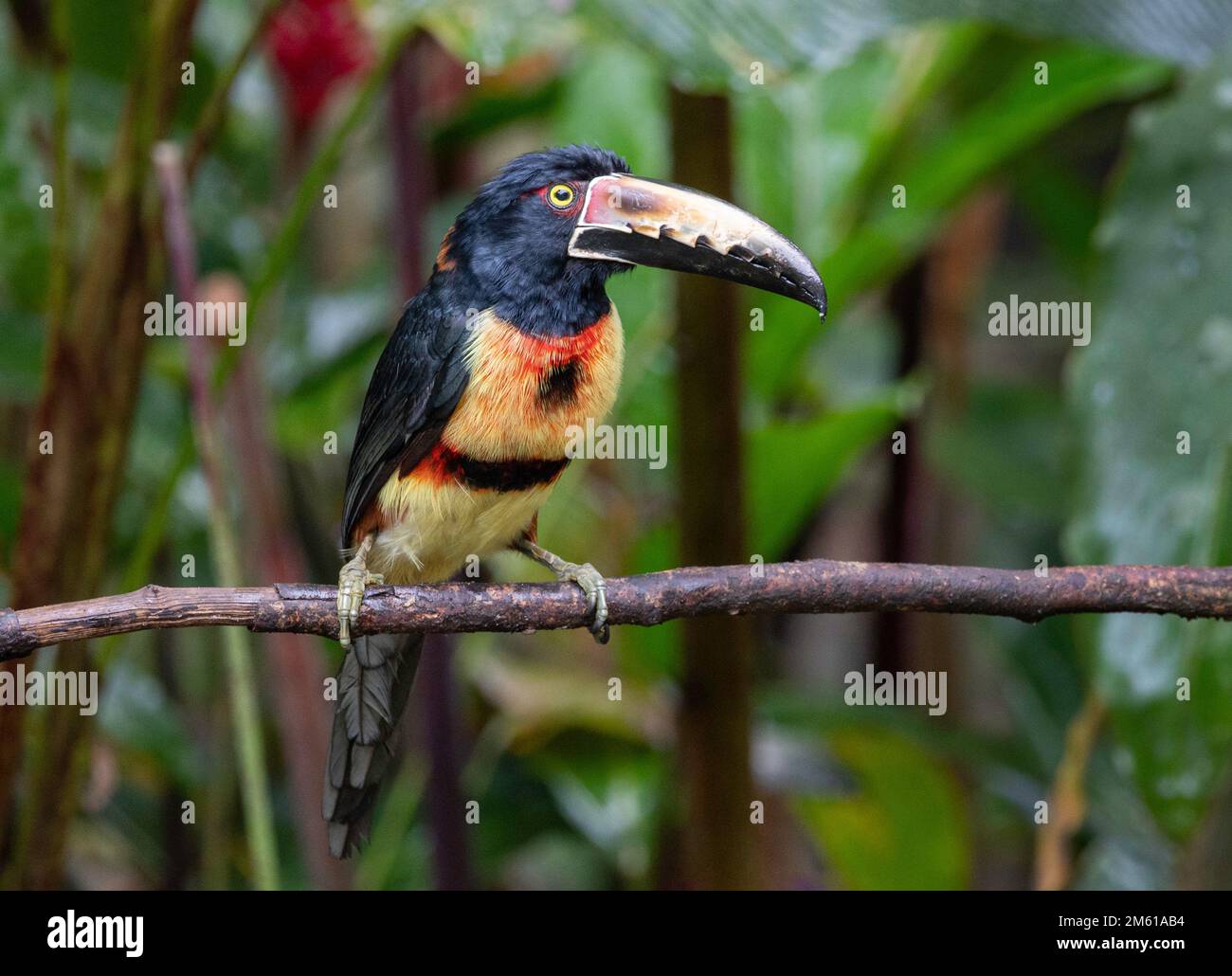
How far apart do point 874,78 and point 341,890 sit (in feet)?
5.84

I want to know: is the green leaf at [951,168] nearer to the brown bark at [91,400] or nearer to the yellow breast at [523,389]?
the yellow breast at [523,389]

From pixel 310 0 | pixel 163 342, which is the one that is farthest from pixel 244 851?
pixel 310 0

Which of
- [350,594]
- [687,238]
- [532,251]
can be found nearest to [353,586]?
[350,594]

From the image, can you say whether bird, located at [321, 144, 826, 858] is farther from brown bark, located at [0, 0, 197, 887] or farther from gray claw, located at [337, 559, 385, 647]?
brown bark, located at [0, 0, 197, 887]

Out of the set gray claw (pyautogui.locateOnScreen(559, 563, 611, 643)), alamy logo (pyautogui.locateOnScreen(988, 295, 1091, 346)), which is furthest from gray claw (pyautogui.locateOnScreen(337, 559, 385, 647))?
alamy logo (pyautogui.locateOnScreen(988, 295, 1091, 346))

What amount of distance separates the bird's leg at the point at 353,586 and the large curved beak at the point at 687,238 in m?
0.44

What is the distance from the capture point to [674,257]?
137 centimetres

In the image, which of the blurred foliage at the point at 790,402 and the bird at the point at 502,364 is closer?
the bird at the point at 502,364

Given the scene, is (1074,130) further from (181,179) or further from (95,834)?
(95,834)

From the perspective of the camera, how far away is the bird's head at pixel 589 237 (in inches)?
52.8

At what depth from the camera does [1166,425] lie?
1.84 metres

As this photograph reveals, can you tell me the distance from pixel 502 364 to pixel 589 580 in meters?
0.27
